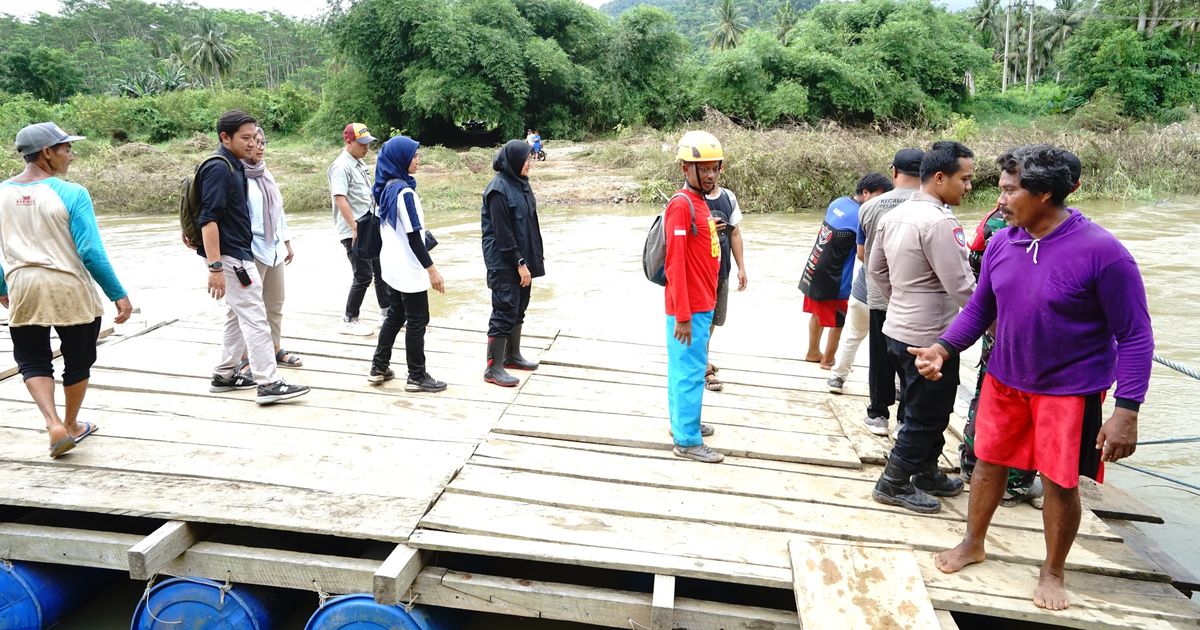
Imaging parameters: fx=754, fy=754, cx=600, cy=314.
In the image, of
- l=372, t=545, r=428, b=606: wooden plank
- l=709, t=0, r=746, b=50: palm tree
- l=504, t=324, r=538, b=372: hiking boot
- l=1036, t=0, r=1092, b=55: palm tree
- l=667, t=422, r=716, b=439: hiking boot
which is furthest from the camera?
l=709, t=0, r=746, b=50: palm tree

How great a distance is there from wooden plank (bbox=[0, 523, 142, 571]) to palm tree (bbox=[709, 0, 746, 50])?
59928 millimetres

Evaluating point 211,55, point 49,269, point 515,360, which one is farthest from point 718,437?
point 211,55

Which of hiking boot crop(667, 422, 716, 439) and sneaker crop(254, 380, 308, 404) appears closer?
hiking boot crop(667, 422, 716, 439)

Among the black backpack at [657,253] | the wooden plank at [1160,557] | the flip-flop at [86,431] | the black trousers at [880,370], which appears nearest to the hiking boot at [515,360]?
the black backpack at [657,253]

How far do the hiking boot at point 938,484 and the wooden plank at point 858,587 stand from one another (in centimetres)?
68

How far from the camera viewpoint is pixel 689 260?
3678mm

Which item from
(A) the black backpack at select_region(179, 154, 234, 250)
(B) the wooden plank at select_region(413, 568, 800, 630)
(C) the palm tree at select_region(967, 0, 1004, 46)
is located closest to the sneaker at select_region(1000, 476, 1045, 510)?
(B) the wooden plank at select_region(413, 568, 800, 630)

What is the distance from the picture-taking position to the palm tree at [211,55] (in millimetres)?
54094

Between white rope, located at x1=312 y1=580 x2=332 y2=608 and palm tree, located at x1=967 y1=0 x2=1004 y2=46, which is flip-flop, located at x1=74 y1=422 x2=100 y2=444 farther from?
palm tree, located at x1=967 y1=0 x2=1004 y2=46

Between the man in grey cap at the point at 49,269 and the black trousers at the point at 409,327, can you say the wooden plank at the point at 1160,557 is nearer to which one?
the black trousers at the point at 409,327

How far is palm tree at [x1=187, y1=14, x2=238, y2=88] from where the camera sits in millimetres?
54094

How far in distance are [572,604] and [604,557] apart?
10.0 inches

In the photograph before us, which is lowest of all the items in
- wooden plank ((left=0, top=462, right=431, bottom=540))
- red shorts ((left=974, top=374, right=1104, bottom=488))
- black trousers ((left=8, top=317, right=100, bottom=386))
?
wooden plank ((left=0, top=462, right=431, bottom=540))

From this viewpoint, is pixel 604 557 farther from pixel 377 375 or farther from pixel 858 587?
pixel 377 375
